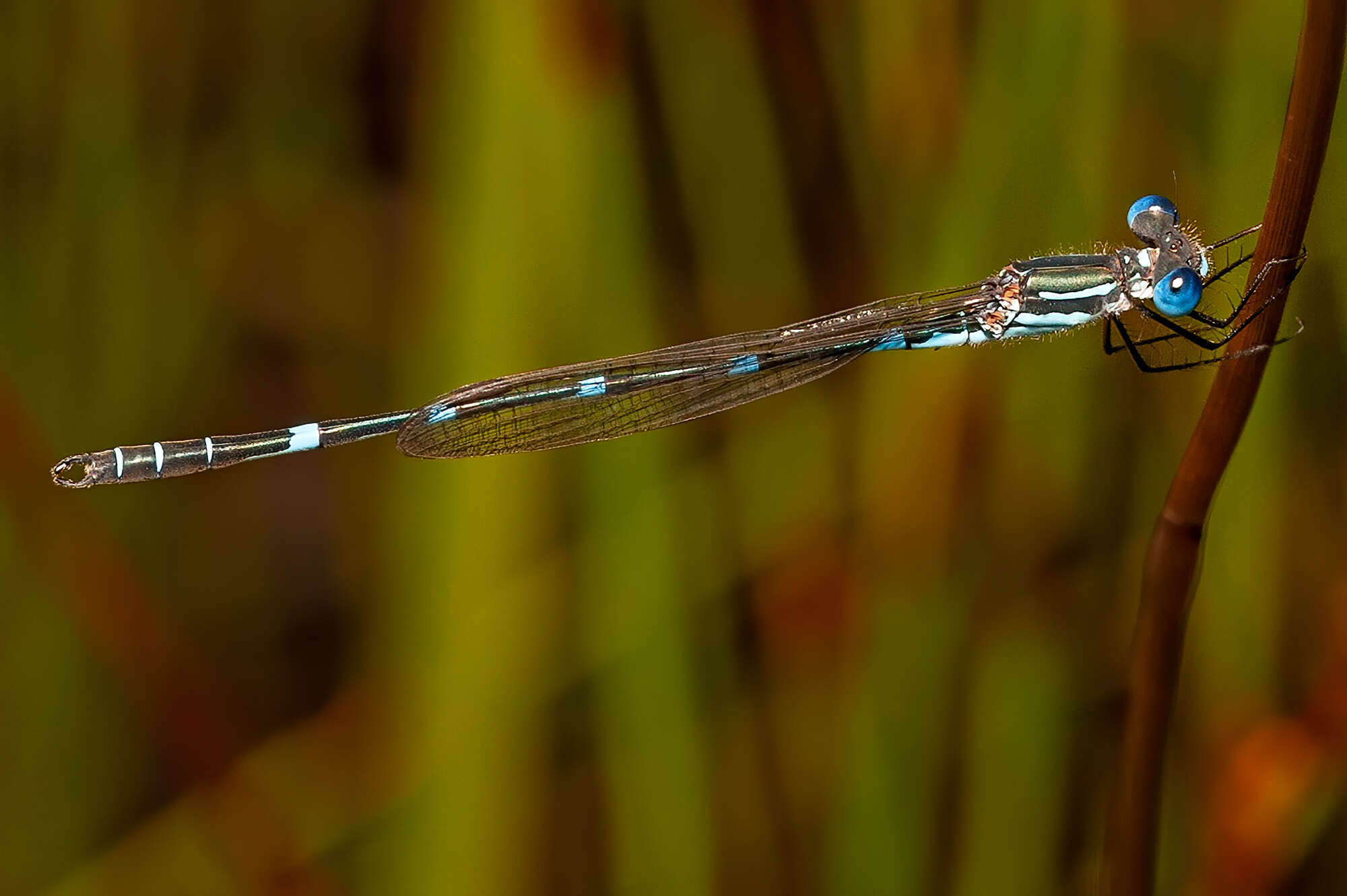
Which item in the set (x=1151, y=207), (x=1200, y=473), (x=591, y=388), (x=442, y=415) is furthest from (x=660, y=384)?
(x=1200, y=473)

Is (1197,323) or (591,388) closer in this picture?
(1197,323)

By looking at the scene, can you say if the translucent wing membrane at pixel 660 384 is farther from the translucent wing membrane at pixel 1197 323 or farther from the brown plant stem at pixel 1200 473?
the brown plant stem at pixel 1200 473

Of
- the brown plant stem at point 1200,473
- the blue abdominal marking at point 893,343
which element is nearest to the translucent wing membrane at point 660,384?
the blue abdominal marking at point 893,343

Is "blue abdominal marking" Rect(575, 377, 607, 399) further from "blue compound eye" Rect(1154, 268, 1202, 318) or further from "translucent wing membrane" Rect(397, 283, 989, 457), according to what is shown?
"blue compound eye" Rect(1154, 268, 1202, 318)

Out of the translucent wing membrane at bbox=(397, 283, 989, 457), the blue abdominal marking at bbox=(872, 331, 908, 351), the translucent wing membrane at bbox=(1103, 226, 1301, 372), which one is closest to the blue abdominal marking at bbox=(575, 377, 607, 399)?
the translucent wing membrane at bbox=(397, 283, 989, 457)

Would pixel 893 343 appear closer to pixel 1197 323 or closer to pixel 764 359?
pixel 764 359

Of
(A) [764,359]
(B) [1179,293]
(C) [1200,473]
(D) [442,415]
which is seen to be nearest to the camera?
(C) [1200,473]

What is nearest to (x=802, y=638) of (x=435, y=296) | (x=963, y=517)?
(x=963, y=517)
